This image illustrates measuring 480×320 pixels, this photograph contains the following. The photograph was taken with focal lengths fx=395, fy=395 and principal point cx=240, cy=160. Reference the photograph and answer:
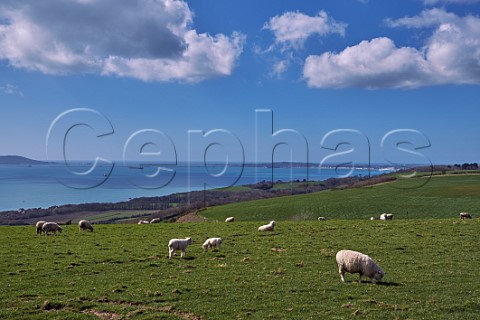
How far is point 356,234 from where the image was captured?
1094 inches

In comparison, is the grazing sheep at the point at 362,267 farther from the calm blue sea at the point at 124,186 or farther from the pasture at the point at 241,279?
the calm blue sea at the point at 124,186

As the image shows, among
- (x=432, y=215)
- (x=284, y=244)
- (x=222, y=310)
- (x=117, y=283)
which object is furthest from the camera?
(x=432, y=215)

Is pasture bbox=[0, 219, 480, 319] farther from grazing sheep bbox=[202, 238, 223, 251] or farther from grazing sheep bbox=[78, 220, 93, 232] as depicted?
grazing sheep bbox=[78, 220, 93, 232]

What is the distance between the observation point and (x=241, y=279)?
15.1m

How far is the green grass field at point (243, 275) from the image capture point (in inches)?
450

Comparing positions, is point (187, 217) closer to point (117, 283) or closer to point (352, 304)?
point (117, 283)

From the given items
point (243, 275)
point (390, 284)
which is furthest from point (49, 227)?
point (390, 284)

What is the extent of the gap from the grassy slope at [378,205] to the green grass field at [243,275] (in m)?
20.4

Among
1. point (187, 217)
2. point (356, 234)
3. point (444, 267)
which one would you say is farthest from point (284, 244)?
point (187, 217)

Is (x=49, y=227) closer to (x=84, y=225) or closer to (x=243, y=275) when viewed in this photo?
(x=84, y=225)

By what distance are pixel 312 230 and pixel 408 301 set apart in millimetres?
18430

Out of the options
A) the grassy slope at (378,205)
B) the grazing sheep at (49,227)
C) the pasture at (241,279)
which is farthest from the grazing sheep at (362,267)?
the grassy slope at (378,205)

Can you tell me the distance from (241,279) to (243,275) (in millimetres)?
686

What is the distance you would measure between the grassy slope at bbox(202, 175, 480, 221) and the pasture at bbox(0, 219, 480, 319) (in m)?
25.3
